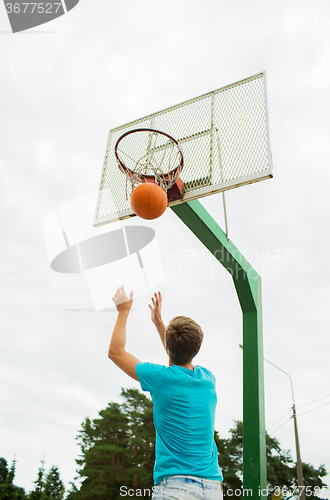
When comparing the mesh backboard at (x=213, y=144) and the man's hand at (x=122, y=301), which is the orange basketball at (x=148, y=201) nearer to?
the mesh backboard at (x=213, y=144)

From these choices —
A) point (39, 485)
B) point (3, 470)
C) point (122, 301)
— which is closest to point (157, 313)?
point (122, 301)

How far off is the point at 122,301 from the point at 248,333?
3544 millimetres

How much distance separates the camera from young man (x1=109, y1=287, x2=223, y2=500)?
1.83 m

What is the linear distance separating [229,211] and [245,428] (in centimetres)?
312

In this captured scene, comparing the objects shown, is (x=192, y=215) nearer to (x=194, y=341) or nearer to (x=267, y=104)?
(x=267, y=104)

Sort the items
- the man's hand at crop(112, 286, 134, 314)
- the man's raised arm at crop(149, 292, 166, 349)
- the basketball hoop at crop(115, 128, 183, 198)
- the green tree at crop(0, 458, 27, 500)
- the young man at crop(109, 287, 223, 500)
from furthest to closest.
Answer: the green tree at crop(0, 458, 27, 500) → the basketball hoop at crop(115, 128, 183, 198) → the man's raised arm at crop(149, 292, 166, 349) → the man's hand at crop(112, 286, 134, 314) → the young man at crop(109, 287, 223, 500)

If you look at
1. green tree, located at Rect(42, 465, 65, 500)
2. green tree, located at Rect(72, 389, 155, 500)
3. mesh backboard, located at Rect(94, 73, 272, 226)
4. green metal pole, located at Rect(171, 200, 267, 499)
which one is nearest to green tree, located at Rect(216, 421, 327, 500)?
green tree, located at Rect(72, 389, 155, 500)

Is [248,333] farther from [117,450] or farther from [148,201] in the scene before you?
[117,450]

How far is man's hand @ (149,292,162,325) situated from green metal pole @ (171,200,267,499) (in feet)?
5.74

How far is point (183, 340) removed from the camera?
212 centimetres

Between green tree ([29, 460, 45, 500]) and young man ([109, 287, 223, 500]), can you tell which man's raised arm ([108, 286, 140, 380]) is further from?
green tree ([29, 460, 45, 500])

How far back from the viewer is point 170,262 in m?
7.09

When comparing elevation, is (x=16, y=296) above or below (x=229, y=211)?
above

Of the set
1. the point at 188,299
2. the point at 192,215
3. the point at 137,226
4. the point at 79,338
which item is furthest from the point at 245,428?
the point at 79,338
